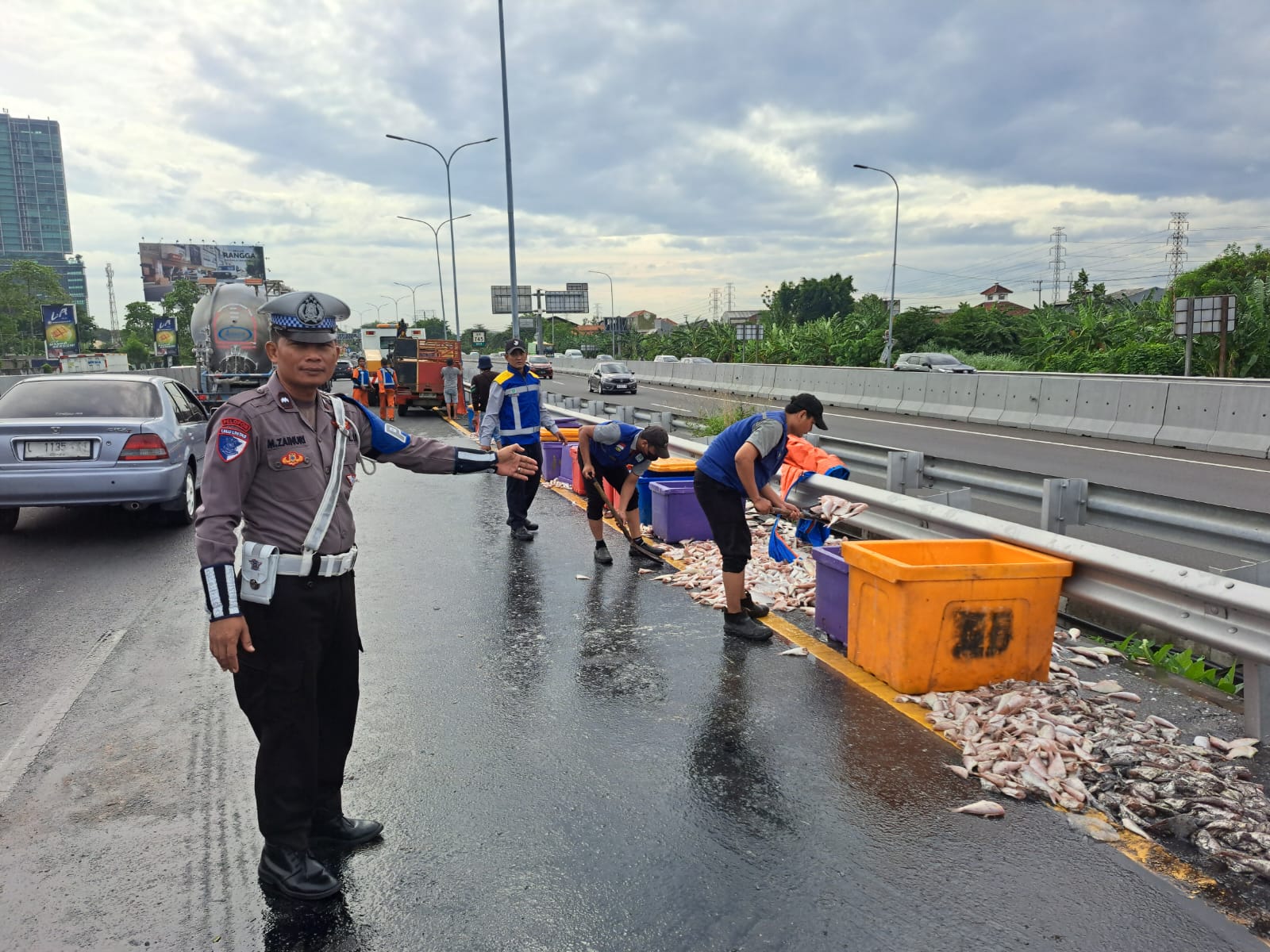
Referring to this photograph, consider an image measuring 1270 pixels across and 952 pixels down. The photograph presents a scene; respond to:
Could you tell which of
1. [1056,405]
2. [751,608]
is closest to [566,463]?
[751,608]

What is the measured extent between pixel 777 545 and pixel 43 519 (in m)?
8.41

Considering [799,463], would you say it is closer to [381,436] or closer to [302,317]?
[381,436]

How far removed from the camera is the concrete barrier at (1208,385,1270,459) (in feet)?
52.7

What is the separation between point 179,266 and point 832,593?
4906 inches

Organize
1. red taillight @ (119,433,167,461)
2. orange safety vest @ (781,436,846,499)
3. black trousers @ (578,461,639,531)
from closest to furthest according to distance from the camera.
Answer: orange safety vest @ (781,436,846,499)
black trousers @ (578,461,639,531)
red taillight @ (119,433,167,461)

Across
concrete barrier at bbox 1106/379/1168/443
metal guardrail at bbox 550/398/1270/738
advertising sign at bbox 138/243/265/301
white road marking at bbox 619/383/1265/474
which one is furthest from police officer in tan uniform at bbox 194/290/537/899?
advertising sign at bbox 138/243/265/301

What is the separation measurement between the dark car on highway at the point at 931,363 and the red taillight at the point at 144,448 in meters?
32.7

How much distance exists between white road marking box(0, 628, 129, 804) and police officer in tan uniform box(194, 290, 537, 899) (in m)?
1.63

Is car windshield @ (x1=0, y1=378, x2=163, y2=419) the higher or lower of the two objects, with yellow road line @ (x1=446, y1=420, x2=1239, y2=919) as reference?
higher

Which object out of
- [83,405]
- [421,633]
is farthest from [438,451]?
[83,405]

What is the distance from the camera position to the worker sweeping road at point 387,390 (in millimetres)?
27941

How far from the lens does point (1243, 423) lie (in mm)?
16562

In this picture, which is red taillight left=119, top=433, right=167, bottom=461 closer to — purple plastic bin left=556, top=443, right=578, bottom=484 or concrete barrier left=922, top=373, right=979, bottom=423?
purple plastic bin left=556, top=443, right=578, bottom=484

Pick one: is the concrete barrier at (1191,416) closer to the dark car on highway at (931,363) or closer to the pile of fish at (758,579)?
the pile of fish at (758,579)
